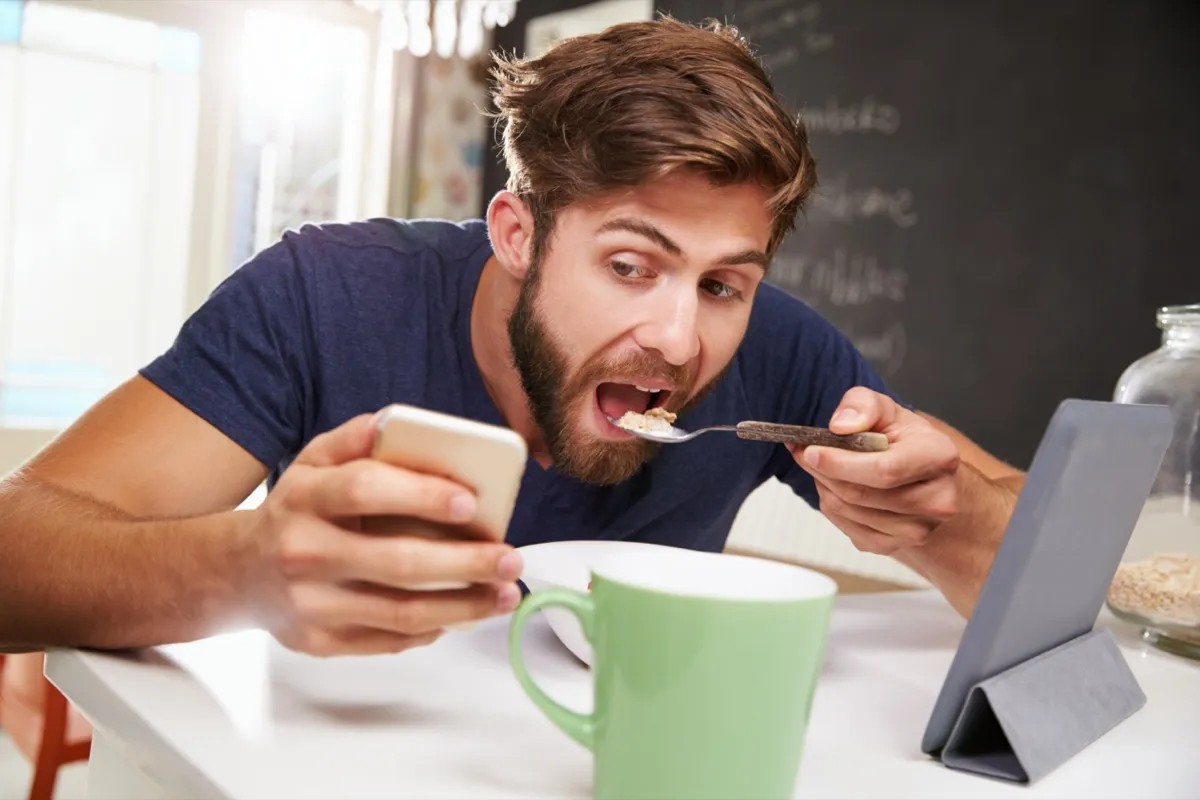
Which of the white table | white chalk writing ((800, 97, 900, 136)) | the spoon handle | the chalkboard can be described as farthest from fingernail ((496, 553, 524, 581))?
white chalk writing ((800, 97, 900, 136))

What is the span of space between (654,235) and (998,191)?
1737 millimetres

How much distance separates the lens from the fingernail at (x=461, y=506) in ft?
1.56

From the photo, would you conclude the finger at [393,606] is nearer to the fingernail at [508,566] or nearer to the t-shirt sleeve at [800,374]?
the fingernail at [508,566]

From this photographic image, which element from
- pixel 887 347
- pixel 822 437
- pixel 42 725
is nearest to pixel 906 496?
pixel 822 437

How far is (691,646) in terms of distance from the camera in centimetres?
44

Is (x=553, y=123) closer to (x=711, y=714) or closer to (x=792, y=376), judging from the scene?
(x=792, y=376)

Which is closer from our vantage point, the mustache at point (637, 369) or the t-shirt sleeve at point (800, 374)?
the mustache at point (637, 369)

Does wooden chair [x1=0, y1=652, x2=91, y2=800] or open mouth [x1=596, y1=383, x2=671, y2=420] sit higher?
open mouth [x1=596, y1=383, x2=671, y2=420]

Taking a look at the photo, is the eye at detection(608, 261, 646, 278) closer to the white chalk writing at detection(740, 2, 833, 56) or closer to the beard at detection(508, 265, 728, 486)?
the beard at detection(508, 265, 728, 486)

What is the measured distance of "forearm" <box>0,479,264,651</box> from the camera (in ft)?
2.06

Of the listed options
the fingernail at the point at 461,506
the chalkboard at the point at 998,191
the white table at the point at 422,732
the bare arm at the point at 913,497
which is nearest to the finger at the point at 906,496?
the bare arm at the point at 913,497

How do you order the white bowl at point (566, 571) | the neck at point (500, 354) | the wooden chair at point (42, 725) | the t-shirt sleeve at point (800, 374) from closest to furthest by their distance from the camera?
the white bowl at point (566, 571) < the neck at point (500, 354) < the t-shirt sleeve at point (800, 374) < the wooden chair at point (42, 725)

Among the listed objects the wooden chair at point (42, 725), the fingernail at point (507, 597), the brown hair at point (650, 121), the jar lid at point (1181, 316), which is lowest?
the wooden chair at point (42, 725)

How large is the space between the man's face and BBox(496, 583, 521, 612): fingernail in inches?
19.5
